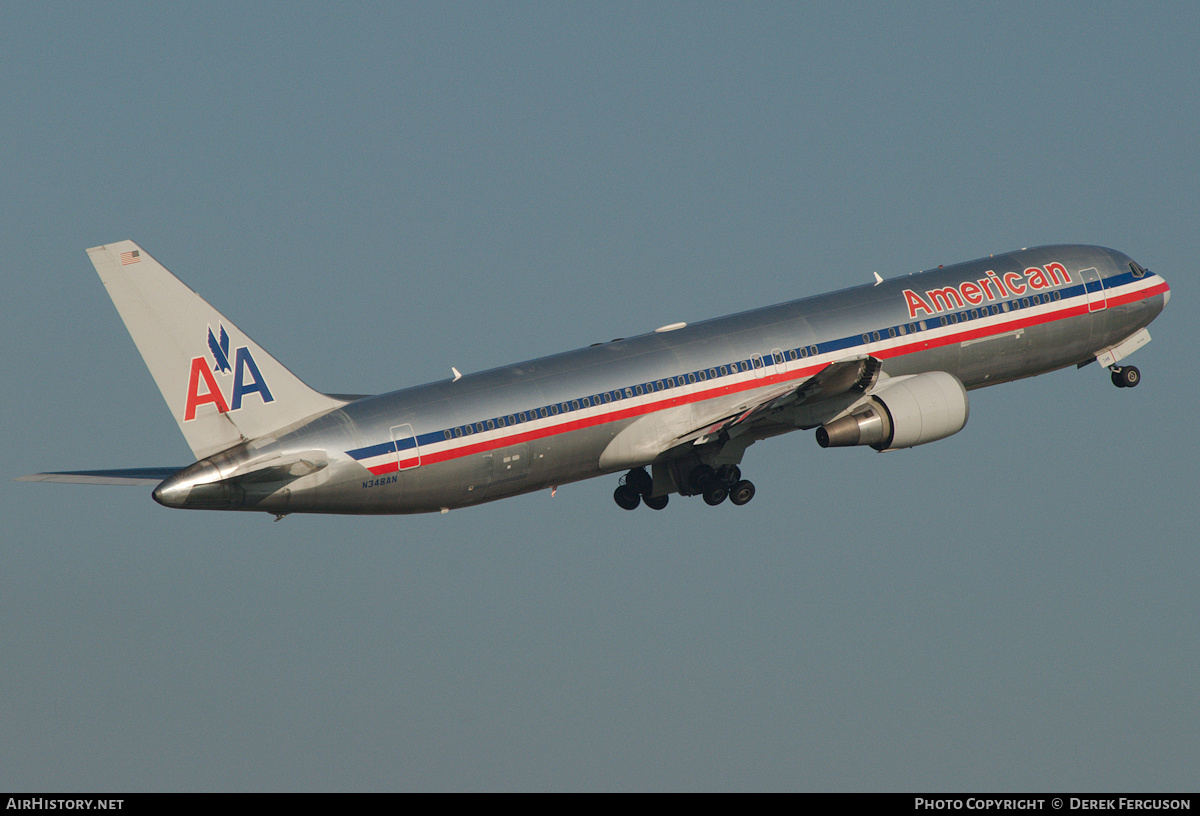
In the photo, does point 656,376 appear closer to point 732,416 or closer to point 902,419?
point 732,416

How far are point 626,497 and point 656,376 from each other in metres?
7.90

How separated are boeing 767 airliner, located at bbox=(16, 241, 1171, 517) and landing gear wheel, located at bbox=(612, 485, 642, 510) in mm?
48

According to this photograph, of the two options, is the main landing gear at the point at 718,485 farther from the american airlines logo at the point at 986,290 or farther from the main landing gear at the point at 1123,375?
the main landing gear at the point at 1123,375

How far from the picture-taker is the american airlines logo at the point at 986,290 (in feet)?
199

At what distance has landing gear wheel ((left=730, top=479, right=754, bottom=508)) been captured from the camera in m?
60.6

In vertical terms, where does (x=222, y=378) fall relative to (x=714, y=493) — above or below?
above

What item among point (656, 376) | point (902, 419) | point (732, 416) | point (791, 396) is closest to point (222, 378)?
point (656, 376)

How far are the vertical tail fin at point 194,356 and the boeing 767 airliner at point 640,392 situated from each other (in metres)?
A: 0.05

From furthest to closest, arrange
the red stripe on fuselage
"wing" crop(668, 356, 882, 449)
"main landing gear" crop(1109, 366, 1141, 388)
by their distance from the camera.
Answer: "main landing gear" crop(1109, 366, 1141, 388), "wing" crop(668, 356, 882, 449), the red stripe on fuselage

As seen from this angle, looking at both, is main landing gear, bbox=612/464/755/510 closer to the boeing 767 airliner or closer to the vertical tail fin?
the boeing 767 airliner

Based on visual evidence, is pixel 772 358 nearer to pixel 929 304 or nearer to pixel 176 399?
pixel 929 304

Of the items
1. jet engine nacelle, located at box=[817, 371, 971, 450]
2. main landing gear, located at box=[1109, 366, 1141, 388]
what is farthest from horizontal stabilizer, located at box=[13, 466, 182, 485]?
main landing gear, located at box=[1109, 366, 1141, 388]

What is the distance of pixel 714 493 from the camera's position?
198 ft

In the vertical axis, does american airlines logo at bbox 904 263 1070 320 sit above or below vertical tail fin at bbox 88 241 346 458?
above
